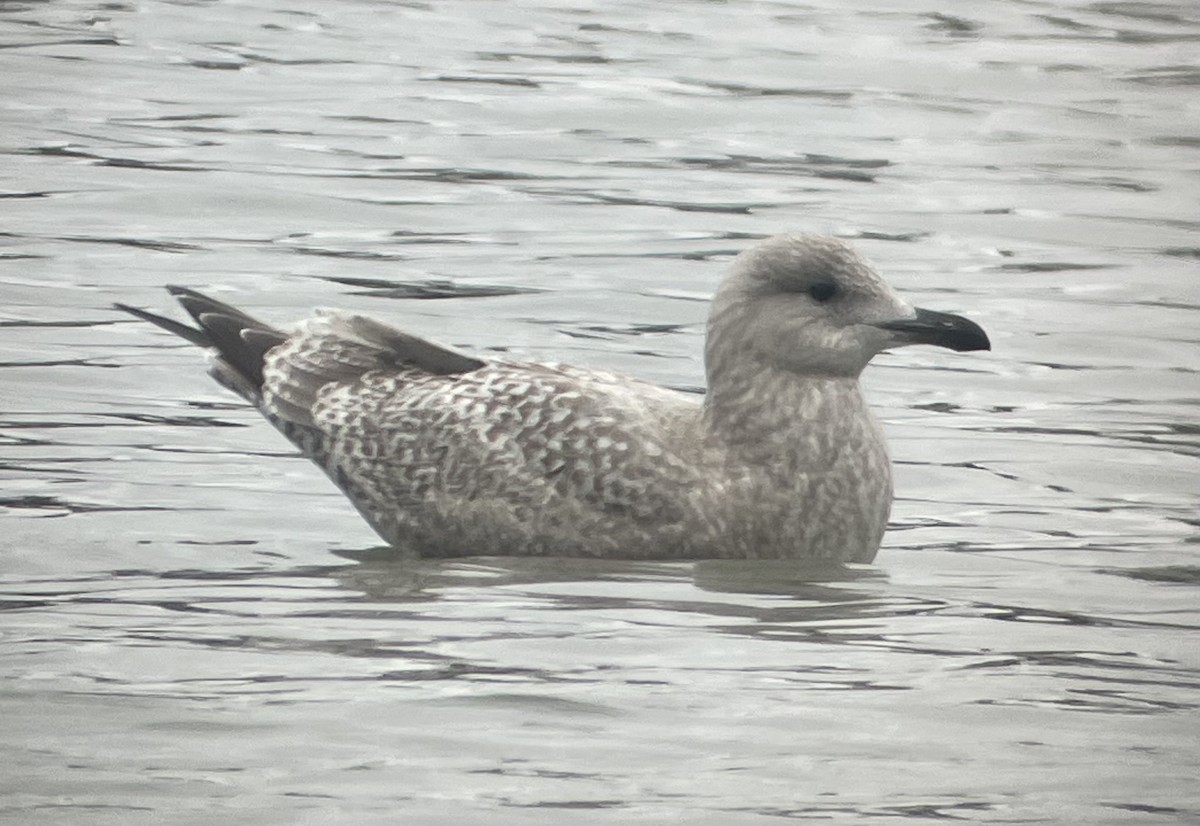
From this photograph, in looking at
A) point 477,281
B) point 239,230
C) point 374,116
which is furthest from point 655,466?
point 374,116

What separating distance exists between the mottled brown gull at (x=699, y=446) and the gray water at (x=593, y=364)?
0.16m

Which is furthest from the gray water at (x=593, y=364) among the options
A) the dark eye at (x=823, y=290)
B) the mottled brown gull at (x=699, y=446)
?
the dark eye at (x=823, y=290)

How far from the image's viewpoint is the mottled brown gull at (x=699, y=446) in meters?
8.05

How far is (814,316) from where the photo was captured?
822 centimetres

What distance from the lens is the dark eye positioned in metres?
8.18

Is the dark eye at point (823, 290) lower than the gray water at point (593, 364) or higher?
higher

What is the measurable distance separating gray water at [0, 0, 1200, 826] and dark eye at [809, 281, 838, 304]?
32.4 inches

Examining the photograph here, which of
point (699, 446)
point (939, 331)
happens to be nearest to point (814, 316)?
point (939, 331)

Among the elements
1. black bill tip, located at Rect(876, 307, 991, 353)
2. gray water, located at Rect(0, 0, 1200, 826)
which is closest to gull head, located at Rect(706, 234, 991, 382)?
black bill tip, located at Rect(876, 307, 991, 353)

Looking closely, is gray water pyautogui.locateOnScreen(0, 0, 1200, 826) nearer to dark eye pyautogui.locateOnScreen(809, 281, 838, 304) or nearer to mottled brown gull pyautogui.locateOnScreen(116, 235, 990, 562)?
mottled brown gull pyautogui.locateOnScreen(116, 235, 990, 562)

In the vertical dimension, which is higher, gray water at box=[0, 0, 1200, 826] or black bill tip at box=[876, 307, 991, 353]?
black bill tip at box=[876, 307, 991, 353]

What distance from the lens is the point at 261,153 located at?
605 inches

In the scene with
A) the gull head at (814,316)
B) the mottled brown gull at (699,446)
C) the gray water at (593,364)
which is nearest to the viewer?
the gray water at (593,364)

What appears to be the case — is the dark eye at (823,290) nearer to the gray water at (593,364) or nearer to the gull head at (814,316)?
the gull head at (814,316)
